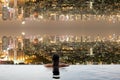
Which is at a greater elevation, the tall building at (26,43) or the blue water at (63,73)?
the tall building at (26,43)

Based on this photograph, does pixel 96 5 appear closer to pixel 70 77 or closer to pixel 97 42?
pixel 97 42

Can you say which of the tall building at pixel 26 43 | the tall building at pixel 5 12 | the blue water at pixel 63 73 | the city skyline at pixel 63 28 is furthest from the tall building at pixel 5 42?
the blue water at pixel 63 73

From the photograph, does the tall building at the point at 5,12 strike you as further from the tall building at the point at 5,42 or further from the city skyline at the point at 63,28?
the tall building at the point at 5,42

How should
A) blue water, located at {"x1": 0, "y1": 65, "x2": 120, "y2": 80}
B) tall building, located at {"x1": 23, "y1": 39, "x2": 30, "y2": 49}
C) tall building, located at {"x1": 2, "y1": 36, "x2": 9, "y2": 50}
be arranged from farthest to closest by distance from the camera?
1. tall building, located at {"x1": 23, "y1": 39, "x2": 30, "y2": 49}
2. tall building, located at {"x1": 2, "y1": 36, "x2": 9, "y2": 50}
3. blue water, located at {"x1": 0, "y1": 65, "x2": 120, "y2": 80}

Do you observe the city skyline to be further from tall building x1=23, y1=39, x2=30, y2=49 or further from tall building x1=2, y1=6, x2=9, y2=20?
tall building x1=23, y1=39, x2=30, y2=49


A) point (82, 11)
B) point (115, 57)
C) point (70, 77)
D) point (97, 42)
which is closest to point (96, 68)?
point (70, 77)

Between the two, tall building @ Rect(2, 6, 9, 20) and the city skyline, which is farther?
the city skyline

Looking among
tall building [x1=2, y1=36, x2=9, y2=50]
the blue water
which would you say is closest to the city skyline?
tall building [x1=2, y1=36, x2=9, y2=50]
